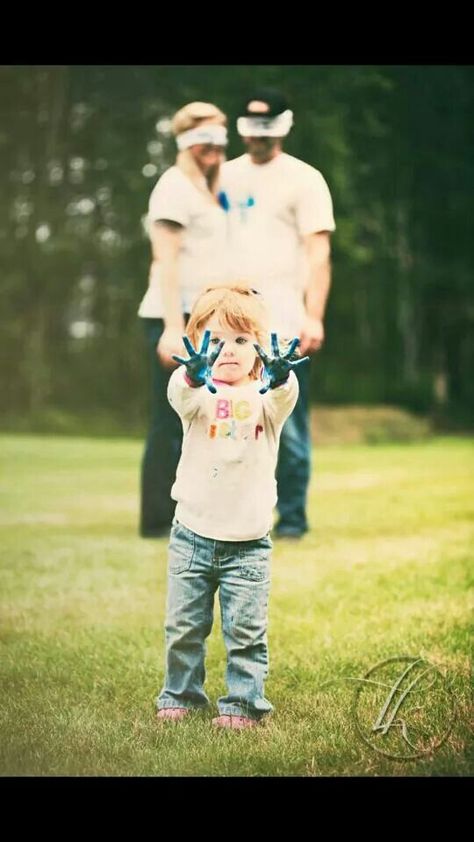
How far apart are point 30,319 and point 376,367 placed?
161 cm

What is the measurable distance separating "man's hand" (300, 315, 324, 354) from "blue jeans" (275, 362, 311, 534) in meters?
0.24

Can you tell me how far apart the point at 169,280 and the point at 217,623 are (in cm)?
111

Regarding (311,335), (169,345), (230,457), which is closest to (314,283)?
(311,335)

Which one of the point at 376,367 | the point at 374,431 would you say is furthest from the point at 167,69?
the point at 374,431

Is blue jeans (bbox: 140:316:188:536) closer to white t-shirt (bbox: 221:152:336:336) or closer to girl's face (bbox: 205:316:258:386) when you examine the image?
white t-shirt (bbox: 221:152:336:336)

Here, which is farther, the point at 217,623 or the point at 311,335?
the point at 311,335

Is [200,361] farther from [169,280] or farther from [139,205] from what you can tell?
[139,205]

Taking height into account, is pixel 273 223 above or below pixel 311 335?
above

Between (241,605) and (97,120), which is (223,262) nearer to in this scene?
(97,120)

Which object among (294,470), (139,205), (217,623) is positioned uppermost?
(139,205)

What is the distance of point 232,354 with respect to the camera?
9.77ft

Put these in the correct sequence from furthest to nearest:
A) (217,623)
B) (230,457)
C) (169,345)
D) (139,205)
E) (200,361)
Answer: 1. (139,205)
2. (169,345)
3. (217,623)
4. (230,457)
5. (200,361)

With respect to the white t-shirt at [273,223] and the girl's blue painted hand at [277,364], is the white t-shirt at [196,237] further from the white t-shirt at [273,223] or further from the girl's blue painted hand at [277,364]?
the girl's blue painted hand at [277,364]

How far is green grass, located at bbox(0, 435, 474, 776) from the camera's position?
2.92m
